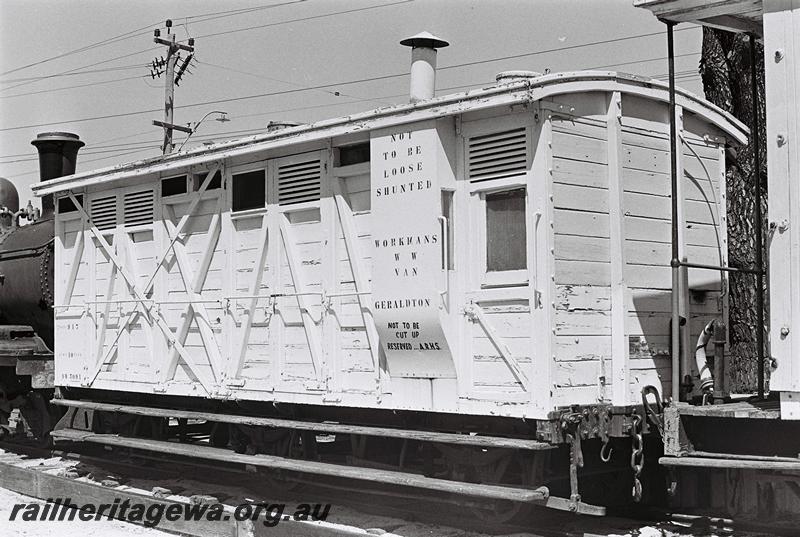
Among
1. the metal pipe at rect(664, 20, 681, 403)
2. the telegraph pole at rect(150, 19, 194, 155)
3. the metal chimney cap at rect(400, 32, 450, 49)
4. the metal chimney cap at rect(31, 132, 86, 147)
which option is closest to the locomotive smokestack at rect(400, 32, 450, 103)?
the metal chimney cap at rect(400, 32, 450, 49)

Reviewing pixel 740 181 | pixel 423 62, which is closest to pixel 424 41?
pixel 423 62

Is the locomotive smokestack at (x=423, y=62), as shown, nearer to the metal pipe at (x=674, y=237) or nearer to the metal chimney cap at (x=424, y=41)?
the metal chimney cap at (x=424, y=41)

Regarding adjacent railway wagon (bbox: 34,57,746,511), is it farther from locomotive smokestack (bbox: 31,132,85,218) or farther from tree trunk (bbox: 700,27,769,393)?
locomotive smokestack (bbox: 31,132,85,218)

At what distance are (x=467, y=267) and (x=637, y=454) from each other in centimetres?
198

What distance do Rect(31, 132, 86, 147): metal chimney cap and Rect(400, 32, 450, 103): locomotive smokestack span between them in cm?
764

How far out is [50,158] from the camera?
48.2 feet

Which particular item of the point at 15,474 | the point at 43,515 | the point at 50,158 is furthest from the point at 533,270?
the point at 50,158

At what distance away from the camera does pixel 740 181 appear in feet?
43.3

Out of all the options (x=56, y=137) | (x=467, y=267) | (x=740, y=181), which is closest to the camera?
(x=467, y=267)

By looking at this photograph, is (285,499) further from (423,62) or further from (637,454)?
(423,62)

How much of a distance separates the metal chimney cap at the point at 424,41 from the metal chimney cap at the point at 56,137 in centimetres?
764

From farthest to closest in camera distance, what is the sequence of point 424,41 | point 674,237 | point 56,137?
1. point 56,137
2. point 424,41
3. point 674,237

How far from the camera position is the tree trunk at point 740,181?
12.6 metres

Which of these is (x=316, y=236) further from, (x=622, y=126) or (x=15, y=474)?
(x=15, y=474)
